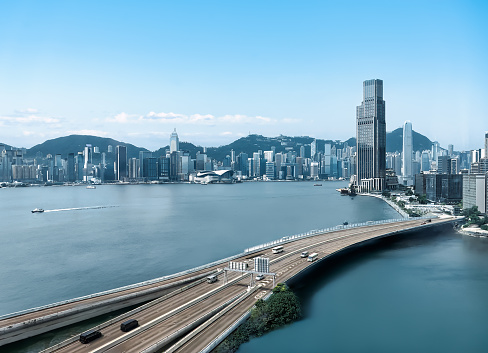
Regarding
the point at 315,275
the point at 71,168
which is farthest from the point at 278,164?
the point at 315,275

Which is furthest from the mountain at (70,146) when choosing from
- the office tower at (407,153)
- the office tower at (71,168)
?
the office tower at (407,153)

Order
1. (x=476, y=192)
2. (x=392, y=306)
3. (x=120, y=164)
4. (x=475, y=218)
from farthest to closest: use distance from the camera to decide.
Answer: (x=120, y=164)
(x=476, y=192)
(x=475, y=218)
(x=392, y=306)

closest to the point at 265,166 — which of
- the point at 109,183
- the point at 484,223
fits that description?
the point at 109,183

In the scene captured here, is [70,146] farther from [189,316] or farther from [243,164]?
[189,316]

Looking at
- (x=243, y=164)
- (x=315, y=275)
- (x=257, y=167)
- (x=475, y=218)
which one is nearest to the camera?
(x=315, y=275)

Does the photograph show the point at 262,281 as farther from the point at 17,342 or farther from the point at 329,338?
the point at 17,342

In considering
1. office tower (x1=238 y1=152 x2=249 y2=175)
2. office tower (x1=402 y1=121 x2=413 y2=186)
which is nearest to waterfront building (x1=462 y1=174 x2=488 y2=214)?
office tower (x1=402 y1=121 x2=413 y2=186)

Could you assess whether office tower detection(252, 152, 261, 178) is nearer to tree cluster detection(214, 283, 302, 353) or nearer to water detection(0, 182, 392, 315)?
water detection(0, 182, 392, 315)
